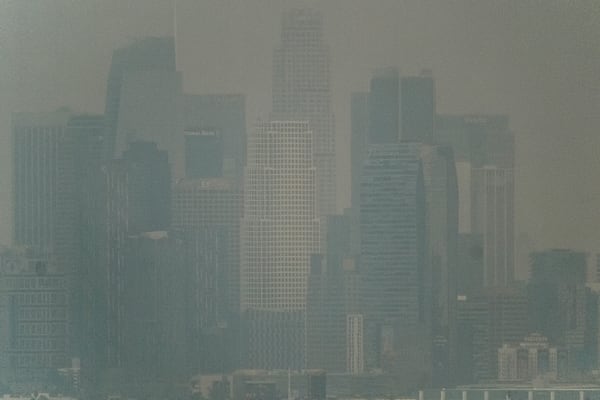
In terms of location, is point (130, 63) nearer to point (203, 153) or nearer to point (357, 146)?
point (203, 153)

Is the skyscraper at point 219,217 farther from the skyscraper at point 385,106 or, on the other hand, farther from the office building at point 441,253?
the office building at point 441,253

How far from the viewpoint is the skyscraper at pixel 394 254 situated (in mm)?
6082

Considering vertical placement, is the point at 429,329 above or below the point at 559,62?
below

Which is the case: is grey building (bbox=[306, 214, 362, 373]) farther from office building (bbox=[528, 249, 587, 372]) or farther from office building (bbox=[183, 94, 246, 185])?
office building (bbox=[528, 249, 587, 372])

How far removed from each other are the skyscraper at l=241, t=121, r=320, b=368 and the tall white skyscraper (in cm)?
4

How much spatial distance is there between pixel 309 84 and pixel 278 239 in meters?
0.62

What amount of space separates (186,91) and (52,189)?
677 millimetres

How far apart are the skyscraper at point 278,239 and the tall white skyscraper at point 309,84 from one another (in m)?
Answer: 0.04

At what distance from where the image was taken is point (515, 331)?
243 inches

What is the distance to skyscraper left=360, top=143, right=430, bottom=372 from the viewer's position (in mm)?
6082

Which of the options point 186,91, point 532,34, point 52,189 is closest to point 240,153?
point 186,91

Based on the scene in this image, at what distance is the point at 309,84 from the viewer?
6.03 meters

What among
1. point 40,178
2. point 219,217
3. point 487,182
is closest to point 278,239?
point 219,217

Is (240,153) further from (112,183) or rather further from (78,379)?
(78,379)
